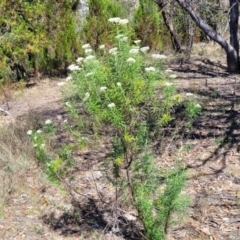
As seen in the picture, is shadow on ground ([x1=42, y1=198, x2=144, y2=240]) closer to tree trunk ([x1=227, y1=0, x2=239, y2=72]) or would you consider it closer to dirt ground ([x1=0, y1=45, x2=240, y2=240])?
dirt ground ([x1=0, y1=45, x2=240, y2=240])

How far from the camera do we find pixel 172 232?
3162 millimetres

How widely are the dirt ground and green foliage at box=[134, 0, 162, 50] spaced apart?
608 centimetres

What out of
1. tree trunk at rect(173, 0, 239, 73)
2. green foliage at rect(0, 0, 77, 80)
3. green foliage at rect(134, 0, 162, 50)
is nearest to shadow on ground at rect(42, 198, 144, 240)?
tree trunk at rect(173, 0, 239, 73)

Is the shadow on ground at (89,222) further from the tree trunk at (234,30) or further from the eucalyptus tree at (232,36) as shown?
the tree trunk at (234,30)

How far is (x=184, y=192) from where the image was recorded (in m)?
3.60

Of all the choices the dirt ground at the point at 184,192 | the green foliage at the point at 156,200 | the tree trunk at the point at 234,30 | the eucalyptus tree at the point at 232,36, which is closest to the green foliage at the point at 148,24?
the eucalyptus tree at the point at 232,36

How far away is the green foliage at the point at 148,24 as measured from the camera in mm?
11016

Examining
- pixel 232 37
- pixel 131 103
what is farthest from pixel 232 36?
pixel 131 103

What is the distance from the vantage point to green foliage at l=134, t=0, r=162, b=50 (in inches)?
434

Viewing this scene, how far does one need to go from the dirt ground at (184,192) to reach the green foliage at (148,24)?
19.9 ft

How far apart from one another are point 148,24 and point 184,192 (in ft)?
26.4

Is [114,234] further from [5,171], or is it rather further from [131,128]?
[5,171]

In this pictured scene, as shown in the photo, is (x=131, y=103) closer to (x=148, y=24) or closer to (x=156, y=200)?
(x=156, y=200)

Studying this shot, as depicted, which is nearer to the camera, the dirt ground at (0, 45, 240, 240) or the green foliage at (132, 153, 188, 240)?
the green foliage at (132, 153, 188, 240)
